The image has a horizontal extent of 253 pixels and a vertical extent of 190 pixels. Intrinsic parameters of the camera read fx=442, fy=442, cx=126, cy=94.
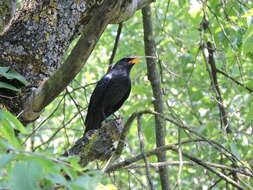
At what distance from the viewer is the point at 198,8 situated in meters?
3.90

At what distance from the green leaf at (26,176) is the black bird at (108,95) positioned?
11.5 ft

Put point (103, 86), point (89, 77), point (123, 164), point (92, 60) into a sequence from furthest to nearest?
point (92, 60), point (89, 77), point (103, 86), point (123, 164)

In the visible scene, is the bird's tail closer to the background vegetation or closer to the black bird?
the black bird

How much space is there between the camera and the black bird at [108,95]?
482 cm

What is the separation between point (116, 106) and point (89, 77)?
95.2 inches

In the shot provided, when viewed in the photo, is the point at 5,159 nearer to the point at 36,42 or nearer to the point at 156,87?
the point at 36,42

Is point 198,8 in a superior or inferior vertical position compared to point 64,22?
superior

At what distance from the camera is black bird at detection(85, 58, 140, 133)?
482 centimetres

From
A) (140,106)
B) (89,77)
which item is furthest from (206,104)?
(89,77)

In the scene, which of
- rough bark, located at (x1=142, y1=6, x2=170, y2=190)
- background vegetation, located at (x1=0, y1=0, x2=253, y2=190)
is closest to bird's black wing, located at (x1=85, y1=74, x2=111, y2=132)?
background vegetation, located at (x1=0, y1=0, x2=253, y2=190)

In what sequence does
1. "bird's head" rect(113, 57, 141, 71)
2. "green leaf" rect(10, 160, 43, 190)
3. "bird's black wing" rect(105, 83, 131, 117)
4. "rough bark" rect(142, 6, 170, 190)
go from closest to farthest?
"green leaf" rect(10, 160, 43, 190) < "rough bark" rect(142, 6, 170, 190) < "bird's black wing" rect(105, 83, 131, 117) < "bird's head" rect(113, 57, 141, 71)

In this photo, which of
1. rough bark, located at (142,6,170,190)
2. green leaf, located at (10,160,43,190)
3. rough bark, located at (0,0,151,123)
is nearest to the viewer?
green leaf, located at (10,160,43,190)

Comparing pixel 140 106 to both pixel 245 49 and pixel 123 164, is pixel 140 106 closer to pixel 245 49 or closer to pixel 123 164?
pixel 245 49

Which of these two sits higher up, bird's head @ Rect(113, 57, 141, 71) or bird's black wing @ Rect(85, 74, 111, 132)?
bird's head @ Rect(113, 57, 141, 71)
